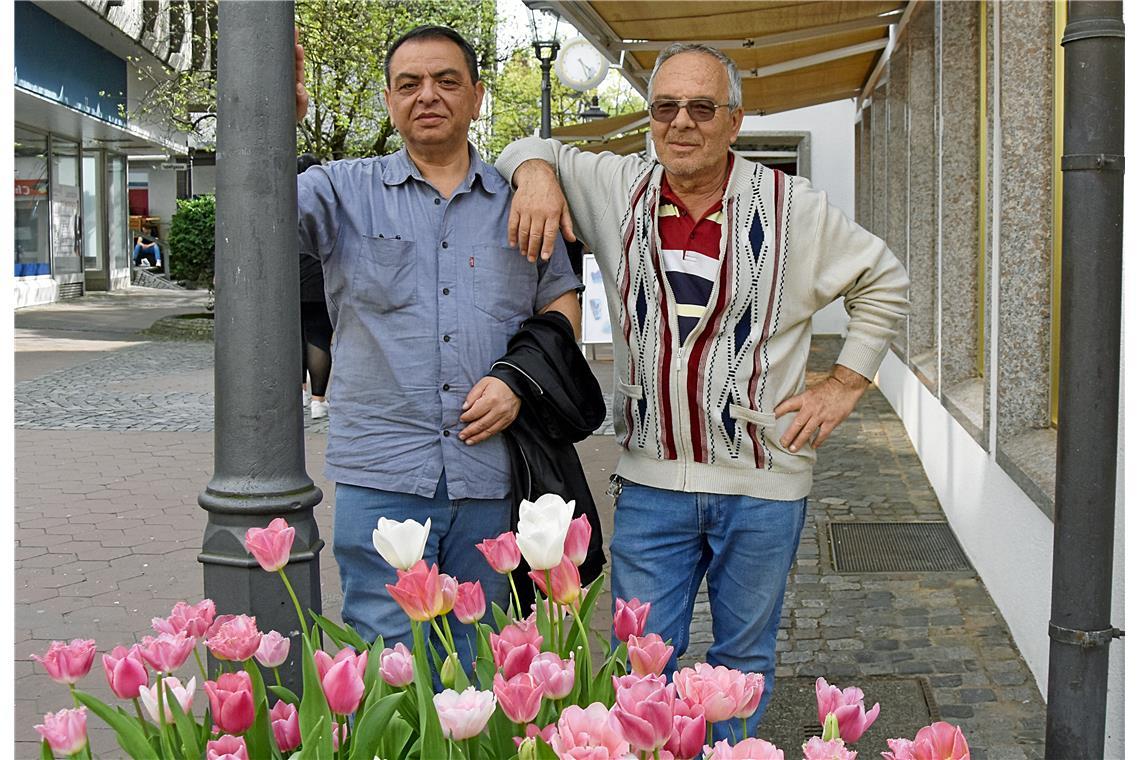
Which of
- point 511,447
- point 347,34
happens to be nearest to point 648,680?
point 511,447

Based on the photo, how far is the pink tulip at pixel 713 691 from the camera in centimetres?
147

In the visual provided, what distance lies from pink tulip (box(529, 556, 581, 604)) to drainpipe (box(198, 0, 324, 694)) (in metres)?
0.74

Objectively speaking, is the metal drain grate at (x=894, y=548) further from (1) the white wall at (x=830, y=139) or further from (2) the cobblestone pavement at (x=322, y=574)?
(1) the white wall at (x=830, y=139)

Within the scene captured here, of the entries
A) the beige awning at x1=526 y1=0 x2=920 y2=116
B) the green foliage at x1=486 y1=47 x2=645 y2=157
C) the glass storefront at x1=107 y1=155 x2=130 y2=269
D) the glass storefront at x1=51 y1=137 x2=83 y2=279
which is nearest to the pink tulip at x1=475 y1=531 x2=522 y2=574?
the beige awning at x1=526 y1=0 x2=920 y2=116

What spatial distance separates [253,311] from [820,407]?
1361mm

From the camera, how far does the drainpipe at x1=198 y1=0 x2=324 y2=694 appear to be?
2.35 m

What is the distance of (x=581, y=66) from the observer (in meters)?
17.4

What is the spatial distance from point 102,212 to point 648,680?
112 ft

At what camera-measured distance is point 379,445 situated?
10.2 ft

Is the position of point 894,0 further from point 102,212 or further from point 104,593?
point 102,212

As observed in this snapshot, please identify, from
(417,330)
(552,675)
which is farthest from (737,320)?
(552,675)

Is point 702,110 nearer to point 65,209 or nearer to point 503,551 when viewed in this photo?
point 503,551

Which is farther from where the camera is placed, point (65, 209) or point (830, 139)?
point (65, 209)
